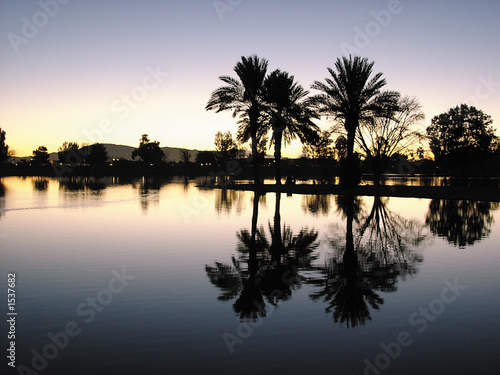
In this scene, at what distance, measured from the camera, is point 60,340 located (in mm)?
5152

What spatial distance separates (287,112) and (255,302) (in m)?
34.8

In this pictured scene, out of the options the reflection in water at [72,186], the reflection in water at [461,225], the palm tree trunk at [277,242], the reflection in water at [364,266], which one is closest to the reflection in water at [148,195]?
the reflection in water at [72,186]

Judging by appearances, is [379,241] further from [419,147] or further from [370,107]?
[419,147]

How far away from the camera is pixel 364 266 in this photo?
Result: 890cm

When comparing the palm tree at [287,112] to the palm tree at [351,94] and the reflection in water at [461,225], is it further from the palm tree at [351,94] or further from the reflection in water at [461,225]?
the reflection in water at [461,225]

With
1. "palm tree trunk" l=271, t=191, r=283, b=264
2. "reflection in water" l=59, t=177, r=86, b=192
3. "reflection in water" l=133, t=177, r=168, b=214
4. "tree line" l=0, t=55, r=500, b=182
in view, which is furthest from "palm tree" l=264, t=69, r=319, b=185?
"palm tree trunk" l=271, t=191, r=283, b=264

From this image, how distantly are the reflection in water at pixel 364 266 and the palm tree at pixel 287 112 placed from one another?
24648mm

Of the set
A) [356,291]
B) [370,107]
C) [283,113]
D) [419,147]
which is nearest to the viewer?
[356,291]

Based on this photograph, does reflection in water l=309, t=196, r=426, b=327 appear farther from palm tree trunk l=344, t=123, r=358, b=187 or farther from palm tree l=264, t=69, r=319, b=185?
palm tree l=264, t=69, r=319, b=185

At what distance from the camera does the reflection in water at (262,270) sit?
21.8 ft

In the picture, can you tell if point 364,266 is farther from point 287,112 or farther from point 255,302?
point 287,112

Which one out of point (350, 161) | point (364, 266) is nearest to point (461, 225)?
point (364, 266)

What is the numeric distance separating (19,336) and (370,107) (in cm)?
3200

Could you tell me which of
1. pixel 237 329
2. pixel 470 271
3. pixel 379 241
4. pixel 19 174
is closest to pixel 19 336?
pixel 237 329
